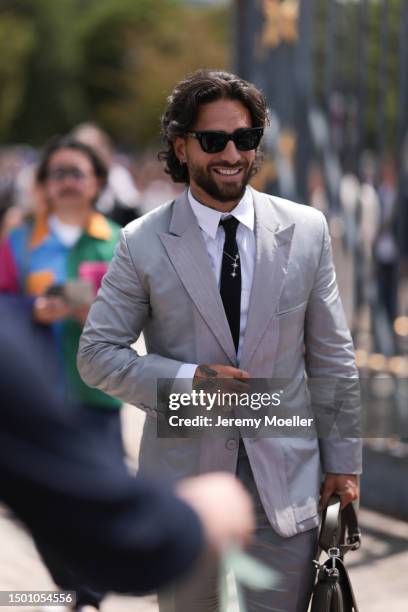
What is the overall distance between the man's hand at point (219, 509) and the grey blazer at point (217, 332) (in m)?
1.18

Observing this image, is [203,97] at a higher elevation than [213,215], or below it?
higher

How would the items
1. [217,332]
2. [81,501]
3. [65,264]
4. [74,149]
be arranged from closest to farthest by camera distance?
[81,501], [217,332], [65,264], [74,149]

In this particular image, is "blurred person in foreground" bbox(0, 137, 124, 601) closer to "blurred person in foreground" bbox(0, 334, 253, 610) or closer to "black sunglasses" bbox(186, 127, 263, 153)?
"black sunglasses" bbox(186, 127, 263, 153)

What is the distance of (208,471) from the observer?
109 inches

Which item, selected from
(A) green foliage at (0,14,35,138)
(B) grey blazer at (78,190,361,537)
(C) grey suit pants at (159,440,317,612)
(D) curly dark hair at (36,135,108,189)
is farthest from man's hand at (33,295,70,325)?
(A) green foliage at (0,14,35,138)

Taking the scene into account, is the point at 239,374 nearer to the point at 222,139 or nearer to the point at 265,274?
the point at 265,274

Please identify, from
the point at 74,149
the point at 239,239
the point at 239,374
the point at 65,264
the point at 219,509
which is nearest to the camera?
the point at 219,509

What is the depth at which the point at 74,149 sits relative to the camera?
456cm

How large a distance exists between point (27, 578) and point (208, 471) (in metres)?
2.04

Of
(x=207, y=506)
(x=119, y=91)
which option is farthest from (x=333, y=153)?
(x=119, y=91)

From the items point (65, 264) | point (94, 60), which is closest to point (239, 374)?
point (65, 264)

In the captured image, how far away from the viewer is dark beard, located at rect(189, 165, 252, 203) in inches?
111

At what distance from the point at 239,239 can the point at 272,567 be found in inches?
33.7

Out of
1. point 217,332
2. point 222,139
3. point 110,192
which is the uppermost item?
point 222,139
